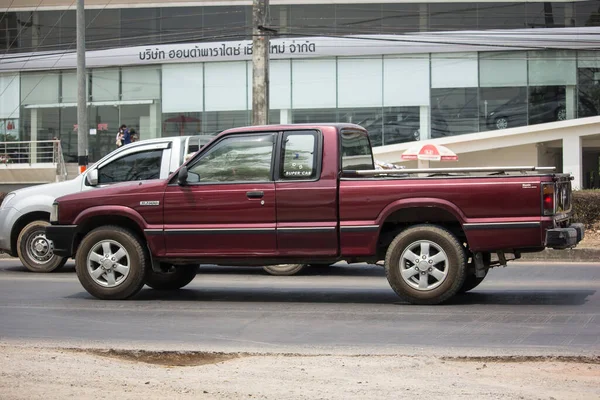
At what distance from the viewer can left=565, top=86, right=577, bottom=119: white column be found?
38.7 m

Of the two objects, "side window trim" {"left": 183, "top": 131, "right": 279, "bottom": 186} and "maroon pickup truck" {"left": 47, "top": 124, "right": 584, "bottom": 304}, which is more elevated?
"side window trim" {"left": 183, "top": 131, "right": 279, "bottom": 186}

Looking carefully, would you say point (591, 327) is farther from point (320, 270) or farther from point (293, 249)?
point (320, 270)

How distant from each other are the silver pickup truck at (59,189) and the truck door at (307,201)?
4.32 m

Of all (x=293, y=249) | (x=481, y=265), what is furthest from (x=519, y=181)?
(x=293, y=249)

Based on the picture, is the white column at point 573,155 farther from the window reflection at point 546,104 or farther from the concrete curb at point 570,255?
the concrete curb at point 570,255

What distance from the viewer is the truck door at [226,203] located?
34.8 feet

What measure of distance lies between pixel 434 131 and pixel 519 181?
2959 cm

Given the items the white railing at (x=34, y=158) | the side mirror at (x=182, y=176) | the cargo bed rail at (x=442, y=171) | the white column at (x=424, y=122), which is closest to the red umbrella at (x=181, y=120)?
the white railing at (x=34, y=158)

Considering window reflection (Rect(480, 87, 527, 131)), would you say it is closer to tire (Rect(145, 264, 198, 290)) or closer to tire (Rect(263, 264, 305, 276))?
tire (Rect(263, 264, 305, 276))

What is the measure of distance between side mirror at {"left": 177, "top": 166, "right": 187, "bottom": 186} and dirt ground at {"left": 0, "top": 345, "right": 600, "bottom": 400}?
3.38 metres

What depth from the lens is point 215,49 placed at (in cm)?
4047

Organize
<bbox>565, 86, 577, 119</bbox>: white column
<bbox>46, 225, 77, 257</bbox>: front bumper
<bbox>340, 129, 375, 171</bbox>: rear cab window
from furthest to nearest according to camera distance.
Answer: <bbox>565, 86, 577, 119</bbox>: white column → <bbox>46, 225, 77, 257</bbox>: front bumper → <bbox>340, 129, 375, 171</bbox>: rear cab window

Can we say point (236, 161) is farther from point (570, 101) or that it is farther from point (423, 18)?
point (570, 101)

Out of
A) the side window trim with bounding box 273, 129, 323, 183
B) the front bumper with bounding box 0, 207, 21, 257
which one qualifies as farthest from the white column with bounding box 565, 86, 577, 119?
the side window trim with bounding box 273, 129, 323, 183
